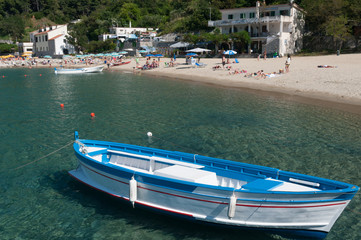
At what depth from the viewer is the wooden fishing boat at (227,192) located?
864 centimetres

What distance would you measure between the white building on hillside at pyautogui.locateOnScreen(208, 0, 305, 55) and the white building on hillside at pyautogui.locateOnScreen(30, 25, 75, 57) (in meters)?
57.9

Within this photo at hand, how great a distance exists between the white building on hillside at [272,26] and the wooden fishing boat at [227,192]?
166 ft

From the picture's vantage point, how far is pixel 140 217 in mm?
10828

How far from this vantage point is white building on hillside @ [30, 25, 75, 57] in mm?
99875

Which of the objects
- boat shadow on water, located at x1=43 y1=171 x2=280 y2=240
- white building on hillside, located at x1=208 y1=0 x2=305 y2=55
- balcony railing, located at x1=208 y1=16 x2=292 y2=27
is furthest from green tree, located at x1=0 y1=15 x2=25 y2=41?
boat shadow on water, located at x1=43 y1=171 x2=280 y2=240

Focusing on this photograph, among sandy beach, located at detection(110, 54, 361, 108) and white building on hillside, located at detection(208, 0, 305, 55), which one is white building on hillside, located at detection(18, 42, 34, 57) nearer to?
white building on hillside, located at detection(208, 0, 305, 55)

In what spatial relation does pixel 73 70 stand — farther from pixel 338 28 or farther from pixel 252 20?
pixel 338 28

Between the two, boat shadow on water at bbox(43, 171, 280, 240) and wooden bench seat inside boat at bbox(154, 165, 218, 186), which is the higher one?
wooden bench seat inside boat at bbox(154, 165, 218, 186)

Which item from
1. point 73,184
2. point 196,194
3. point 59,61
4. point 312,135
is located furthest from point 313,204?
point 59,61

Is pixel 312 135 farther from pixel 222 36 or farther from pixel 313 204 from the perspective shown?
pixel 222 36

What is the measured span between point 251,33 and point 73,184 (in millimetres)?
55187

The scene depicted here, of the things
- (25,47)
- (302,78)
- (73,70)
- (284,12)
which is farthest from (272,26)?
(25,47)

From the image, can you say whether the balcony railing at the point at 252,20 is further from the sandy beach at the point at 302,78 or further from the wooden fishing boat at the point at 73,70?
the wooden fishing boat at the point at 73,70

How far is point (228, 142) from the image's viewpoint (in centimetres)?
1797
